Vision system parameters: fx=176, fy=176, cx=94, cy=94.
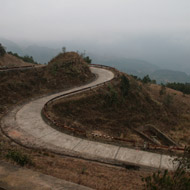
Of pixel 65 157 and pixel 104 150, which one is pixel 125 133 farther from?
pixel 65 157

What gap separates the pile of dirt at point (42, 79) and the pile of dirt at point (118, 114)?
20.5ft

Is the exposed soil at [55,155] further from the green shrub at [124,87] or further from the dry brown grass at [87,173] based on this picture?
the green shrub at [124,87]

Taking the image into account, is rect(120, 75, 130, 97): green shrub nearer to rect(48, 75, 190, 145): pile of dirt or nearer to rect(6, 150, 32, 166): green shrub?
rect(48, 75, 190, 145): pile of dirt

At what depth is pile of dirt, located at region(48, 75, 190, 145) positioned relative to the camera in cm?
2250

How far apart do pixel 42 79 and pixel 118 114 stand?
15.4 metres

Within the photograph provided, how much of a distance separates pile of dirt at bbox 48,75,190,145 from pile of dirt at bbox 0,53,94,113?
6257mm

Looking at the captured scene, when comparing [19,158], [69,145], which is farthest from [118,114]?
[19,158]

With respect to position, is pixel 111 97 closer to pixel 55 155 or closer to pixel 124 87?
pixel 124 87

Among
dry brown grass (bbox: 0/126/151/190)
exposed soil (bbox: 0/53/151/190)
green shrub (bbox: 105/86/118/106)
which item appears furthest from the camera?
green shrub (bbox: 105/86/118/106)

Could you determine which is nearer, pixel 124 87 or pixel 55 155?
pixel 55 155

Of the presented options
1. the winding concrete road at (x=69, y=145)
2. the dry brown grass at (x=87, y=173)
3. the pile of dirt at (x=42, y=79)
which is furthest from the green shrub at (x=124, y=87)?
the dry brown grass at (x=87, y=173)

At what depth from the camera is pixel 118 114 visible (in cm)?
2811

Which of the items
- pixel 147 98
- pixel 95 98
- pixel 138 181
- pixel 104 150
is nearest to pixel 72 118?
pixel 95 98

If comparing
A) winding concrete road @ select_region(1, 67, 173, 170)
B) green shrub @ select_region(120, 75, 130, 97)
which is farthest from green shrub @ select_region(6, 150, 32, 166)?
green shrub @ select_region(120, 75, 130, 97)
